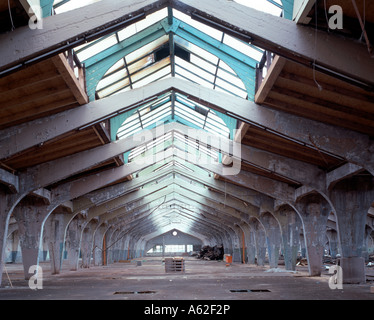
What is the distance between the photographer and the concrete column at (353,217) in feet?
50.3

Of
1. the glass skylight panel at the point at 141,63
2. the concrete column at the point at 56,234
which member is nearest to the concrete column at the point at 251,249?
the concrete column at the point at 56,234

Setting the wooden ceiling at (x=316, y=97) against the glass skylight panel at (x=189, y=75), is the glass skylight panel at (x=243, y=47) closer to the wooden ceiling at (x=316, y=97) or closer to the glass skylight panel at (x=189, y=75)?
the wooden ceiling at (x=316, y=97)

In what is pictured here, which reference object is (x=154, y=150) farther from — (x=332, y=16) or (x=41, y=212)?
(x=332, y=16)

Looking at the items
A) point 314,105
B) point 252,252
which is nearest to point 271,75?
point 314,105

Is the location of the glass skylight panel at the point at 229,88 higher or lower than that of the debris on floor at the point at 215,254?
higher

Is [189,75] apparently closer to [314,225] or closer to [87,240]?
[314,225]

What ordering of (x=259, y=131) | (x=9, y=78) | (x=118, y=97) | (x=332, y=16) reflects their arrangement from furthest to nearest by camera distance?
(x=259, y=131) → (x=118, y=97) → (x=9, y=78) → (x=332, y=16)

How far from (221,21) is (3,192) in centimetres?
1120

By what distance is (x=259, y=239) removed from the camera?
32000 mm

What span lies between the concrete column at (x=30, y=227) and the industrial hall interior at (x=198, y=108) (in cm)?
5

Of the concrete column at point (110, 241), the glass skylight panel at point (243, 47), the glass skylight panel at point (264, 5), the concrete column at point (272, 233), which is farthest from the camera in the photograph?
the concrete column at point (110, 241)

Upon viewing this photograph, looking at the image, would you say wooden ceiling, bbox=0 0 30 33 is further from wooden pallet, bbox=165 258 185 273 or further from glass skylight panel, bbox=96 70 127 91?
wooden pallet, bbox=165 258 185 273

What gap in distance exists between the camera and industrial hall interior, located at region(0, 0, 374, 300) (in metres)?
8.68

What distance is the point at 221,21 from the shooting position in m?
8.77
